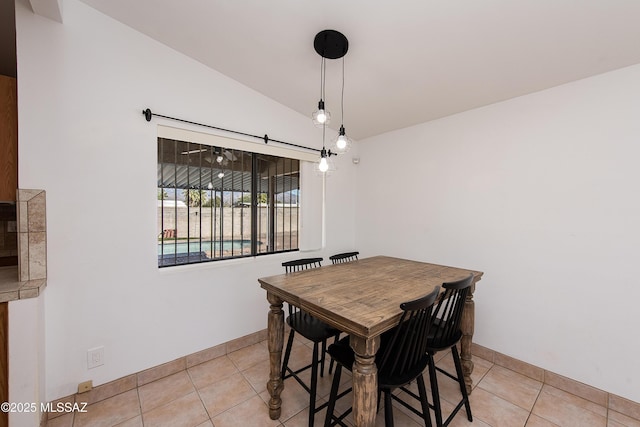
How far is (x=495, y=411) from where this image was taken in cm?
Result: 178

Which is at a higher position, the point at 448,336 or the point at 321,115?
the point at 321,115

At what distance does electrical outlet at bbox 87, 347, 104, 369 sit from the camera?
5.96 ft

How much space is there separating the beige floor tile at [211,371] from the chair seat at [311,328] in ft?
2.72

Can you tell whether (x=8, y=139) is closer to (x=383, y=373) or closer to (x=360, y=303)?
(x=360, y=303)

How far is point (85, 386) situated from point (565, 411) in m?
3.36

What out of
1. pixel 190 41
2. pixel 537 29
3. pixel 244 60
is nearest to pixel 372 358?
pixel 537 29

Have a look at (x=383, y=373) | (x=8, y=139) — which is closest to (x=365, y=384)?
(x=383, y=373)

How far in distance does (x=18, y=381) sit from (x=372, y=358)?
1948 mm

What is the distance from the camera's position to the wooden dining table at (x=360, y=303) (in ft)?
3.82

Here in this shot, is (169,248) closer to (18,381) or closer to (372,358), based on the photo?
(18,381)

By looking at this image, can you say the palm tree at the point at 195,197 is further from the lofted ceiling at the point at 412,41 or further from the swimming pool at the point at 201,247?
the lofted ceiling at the point at 412,41

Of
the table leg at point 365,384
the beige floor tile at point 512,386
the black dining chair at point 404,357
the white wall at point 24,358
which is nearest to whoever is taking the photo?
the table leg at point 365,384

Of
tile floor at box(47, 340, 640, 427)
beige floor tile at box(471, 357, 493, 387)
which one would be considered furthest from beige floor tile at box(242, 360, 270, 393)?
Answer: beige floor tile at box(471, 357, 493, 387)

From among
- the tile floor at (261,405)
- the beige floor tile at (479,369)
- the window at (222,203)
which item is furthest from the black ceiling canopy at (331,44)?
the beige floor tile at (479,369)
